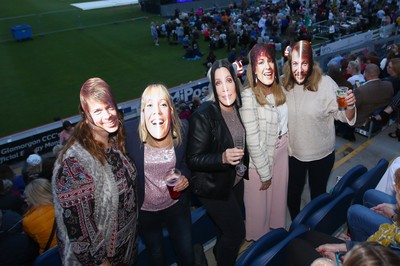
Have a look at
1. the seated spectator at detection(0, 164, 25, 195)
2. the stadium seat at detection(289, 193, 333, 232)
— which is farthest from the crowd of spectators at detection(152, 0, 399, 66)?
the stadium seat at detection(289, 193, 333, 232)

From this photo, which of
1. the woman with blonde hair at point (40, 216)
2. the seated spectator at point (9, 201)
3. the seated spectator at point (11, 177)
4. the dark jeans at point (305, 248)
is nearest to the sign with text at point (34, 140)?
the seated spectator at point (11, 177)

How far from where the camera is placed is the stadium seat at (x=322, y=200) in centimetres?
294

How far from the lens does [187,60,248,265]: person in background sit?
2.70 metres

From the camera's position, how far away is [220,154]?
267 cm

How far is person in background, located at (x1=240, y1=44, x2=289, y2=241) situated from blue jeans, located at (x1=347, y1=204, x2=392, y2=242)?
0.72 m

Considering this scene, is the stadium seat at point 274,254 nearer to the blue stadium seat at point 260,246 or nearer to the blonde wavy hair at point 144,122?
the blue stadium seat at point 260,246

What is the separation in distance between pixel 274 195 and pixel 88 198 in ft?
6.72

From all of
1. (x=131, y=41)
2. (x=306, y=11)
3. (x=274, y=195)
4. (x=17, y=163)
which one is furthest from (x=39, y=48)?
(x=274, y=195)

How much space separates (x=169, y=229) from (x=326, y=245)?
4.10 feet

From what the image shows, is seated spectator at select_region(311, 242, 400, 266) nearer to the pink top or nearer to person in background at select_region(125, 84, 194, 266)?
person in background at select_region(125, 84, 194, 266)

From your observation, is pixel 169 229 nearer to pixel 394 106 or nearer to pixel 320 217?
pixel 320 217

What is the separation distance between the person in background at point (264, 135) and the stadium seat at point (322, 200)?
16.8 inches

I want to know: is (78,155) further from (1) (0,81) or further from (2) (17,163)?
(1) (0,81)

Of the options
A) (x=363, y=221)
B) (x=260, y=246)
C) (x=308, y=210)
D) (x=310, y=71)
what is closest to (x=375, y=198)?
(x=363, y=221)
